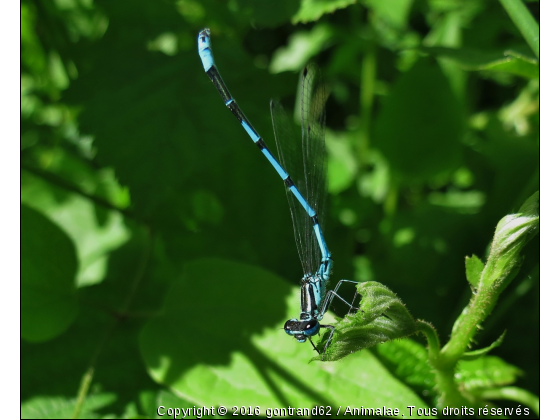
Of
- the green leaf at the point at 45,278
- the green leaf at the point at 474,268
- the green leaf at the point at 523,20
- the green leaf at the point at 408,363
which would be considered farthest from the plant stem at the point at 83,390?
the green leaf at the point at 523,20

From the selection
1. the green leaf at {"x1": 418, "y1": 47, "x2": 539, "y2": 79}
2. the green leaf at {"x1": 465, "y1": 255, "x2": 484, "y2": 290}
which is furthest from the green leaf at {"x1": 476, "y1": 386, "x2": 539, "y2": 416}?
the green leaf at {"x1": 418, "y1": 47, "x2": 539, "y2": 79}

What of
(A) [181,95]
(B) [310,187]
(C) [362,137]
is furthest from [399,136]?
(A) [181,95]

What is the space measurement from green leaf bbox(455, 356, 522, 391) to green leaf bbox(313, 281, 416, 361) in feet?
1.39

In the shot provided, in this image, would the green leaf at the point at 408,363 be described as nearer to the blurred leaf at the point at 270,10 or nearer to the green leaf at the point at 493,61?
the green leaf at the point at 493,61

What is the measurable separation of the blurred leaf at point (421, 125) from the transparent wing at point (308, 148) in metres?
0.49

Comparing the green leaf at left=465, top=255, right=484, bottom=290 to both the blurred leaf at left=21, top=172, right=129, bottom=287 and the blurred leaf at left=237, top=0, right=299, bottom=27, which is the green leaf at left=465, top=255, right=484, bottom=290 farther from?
the blurred leaf at left=21, top=172, right=129, bottom=287

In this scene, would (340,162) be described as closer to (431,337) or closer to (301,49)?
(301,49)

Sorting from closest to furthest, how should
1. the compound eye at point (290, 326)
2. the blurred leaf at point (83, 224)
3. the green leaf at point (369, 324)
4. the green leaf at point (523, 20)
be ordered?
the green leaf at point (369, 324) → the green leaf at point (523, 20) → the compound eye at point (290, 326) → the blurred leaf at point (83, 224)

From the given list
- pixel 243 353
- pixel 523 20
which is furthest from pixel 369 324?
pixel 523 20

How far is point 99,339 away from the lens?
4.90ft

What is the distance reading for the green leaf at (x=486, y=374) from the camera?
115 centimetres

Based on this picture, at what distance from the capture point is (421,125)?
6.34ft

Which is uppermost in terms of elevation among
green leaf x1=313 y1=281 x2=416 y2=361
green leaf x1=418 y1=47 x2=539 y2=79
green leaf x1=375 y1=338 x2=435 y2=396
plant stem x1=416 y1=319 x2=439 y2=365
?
green leaf x1=418 y1=47 x2=539 y2=79

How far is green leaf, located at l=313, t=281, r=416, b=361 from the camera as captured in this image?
79cm
